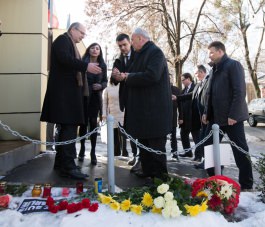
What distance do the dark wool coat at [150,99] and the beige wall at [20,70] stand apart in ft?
8.98

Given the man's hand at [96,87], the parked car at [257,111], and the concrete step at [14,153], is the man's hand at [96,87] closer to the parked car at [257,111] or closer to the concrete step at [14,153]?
the concrete step at [14,153]

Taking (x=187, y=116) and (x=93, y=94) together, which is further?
(x=187, y=116)

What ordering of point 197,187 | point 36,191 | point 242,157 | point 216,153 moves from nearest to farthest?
point 197,187
point 36,191
point 216,153
point 242,157

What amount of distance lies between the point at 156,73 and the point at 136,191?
1.28m

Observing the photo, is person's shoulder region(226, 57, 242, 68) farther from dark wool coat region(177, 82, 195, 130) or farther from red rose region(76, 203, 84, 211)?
red rose region(76, 203, 84, 211)

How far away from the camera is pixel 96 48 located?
496 centimetres

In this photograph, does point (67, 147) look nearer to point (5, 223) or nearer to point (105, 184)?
point (105, 184)

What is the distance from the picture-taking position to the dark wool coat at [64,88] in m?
4.01

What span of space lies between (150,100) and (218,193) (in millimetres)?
1235

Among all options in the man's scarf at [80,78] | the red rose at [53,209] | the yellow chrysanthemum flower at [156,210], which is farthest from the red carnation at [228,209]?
the man's scarf at [80,78]

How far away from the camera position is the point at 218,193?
3170 mm

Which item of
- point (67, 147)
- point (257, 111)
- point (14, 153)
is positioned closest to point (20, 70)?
point (14, 153)

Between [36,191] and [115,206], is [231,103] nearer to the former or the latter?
[115,206]

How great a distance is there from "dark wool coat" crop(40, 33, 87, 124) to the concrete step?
913mm
